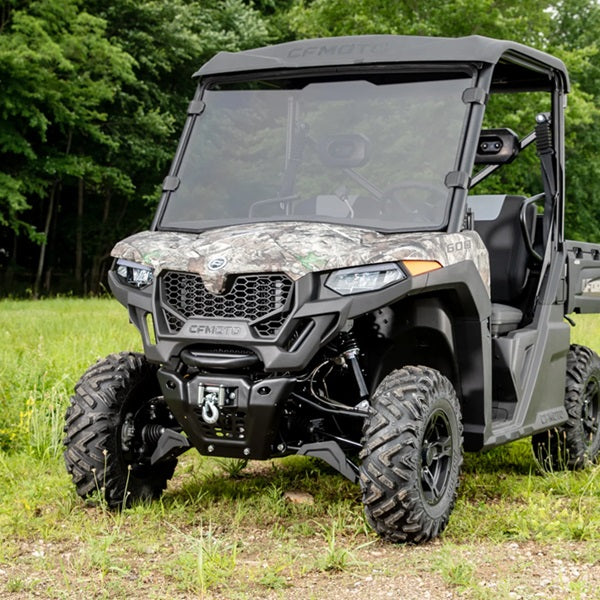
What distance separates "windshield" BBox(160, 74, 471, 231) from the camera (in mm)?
4988

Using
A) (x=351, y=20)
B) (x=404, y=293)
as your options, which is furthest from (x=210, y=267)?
(x=351, y=20)

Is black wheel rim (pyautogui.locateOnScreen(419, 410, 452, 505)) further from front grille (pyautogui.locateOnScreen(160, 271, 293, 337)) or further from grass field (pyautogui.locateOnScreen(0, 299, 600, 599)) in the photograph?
front grille (pyautogui.locateOnScreen(160, 271, 293, 337))

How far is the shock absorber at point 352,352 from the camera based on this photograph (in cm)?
470

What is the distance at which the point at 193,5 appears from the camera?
86.1 ft

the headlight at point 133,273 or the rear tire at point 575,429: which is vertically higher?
the headlight at point 133,273

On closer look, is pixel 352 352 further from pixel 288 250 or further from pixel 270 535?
pixel 270 535

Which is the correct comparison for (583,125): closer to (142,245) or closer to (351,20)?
(351,20)

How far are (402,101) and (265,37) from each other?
2142 centimetres

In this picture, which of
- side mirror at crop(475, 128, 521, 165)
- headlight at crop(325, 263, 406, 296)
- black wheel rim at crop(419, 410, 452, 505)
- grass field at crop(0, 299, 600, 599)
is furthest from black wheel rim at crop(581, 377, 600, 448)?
headlight at crop(325, 263, 406, 296)

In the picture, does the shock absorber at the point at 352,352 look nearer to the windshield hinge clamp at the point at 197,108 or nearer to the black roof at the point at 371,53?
the black roof at the point at 371,53

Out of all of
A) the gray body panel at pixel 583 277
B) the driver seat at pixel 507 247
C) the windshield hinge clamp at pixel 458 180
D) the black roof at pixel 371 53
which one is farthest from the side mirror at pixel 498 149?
the gray body panel at pixel 583 277

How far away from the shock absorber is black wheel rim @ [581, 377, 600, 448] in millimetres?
2259

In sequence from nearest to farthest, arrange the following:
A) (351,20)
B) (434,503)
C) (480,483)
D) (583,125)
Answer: (434,503) < (480,483) < (351,20) < (583,125)

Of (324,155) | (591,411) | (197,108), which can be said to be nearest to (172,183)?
(197,108)
